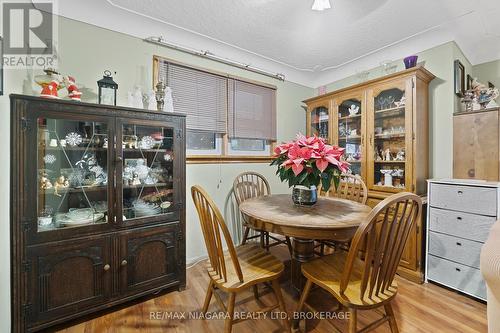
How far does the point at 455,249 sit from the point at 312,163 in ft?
4.76

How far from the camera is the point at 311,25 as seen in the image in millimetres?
2117

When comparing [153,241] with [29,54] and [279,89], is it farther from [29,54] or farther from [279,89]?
[279,89]

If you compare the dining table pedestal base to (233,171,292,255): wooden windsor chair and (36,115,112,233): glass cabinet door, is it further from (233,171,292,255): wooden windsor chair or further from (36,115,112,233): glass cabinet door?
(36,115,112,233): glass cabinet door

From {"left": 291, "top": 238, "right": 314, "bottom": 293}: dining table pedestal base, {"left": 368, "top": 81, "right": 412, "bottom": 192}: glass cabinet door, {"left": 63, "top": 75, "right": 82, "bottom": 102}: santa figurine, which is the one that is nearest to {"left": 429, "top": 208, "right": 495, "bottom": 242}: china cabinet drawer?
{"left": 368, "top": 81, "right": 412, "bottom": 192}: glass cabinet door

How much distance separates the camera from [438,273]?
1.96 meters

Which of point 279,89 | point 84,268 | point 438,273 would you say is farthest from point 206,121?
point 438,273

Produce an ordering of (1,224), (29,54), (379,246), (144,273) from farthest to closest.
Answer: (144,273) < (29,54) < (1,224) < (379,246)

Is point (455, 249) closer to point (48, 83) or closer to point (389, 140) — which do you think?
point (389, 140)

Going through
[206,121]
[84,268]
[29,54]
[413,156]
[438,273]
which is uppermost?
[29,54]

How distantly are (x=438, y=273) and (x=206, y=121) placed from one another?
8.43 feet

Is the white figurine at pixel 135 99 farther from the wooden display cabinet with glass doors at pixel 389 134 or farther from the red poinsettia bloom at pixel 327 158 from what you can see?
the wooden display cabinet with glass doors at pixel 389 134

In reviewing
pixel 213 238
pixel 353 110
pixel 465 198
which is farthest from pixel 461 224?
pixel 213 238

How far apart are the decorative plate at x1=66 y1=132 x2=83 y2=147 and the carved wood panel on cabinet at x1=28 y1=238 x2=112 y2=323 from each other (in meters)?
0.67

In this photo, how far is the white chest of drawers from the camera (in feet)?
5.64
